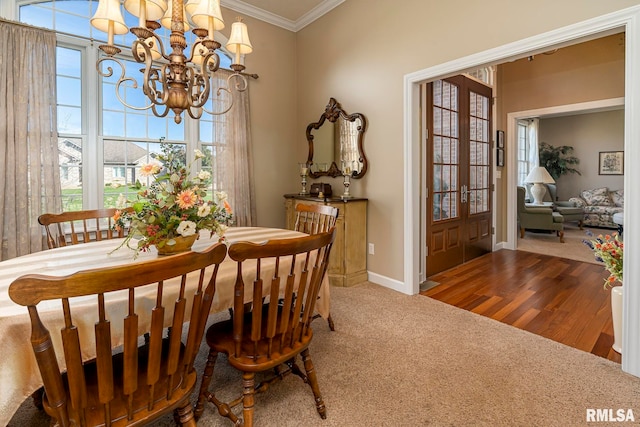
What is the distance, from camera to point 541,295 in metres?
3.17

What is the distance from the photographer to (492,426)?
5.01 ft

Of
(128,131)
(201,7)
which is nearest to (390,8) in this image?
(201,7)

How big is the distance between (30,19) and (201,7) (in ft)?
7.25

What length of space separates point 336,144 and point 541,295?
105 inches

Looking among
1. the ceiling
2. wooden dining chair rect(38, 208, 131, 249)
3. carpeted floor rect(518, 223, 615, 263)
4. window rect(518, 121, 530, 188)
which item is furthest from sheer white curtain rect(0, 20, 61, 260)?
window rect(518, 121, 530, 188)

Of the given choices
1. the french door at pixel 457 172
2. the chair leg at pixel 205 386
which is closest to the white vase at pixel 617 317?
the french door at pixel 457 172

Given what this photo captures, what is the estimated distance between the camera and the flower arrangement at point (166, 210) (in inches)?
61.2

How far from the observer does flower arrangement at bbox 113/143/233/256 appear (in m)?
1.55

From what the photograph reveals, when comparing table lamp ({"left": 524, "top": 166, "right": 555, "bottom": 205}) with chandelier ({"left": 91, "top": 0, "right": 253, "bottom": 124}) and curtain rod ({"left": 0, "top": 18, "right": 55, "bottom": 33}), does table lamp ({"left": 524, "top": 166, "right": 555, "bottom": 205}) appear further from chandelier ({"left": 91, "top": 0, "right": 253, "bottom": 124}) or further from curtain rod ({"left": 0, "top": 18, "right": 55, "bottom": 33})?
curtain rod ({"left": 0, "top": 18, "right": 55, "bottom": 33})

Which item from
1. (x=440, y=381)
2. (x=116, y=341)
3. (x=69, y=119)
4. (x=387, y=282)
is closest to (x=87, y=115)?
(x=69, y=119)

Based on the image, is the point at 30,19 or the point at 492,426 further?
the point at 30,19

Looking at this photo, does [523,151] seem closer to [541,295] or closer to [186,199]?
[541,295]

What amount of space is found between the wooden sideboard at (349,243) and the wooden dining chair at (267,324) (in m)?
1.80

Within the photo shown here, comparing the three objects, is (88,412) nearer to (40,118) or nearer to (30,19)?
(40,118)
